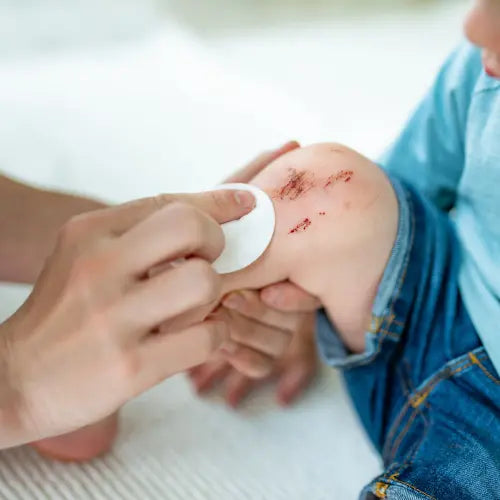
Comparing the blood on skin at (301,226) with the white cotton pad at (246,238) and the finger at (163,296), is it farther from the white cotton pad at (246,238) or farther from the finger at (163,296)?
the finger at (163,296)

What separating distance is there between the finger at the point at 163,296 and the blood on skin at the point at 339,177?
0.21 meters

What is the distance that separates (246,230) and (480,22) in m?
0.27

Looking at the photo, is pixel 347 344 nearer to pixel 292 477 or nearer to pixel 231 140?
pixel 292 477

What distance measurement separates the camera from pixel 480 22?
Answer: 2.07ft

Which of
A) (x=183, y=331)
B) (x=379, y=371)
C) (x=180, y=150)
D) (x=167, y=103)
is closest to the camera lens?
(x=183, y=331)

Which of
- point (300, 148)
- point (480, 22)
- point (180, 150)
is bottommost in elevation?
point (180, 150)

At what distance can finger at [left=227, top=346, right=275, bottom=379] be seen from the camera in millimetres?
777

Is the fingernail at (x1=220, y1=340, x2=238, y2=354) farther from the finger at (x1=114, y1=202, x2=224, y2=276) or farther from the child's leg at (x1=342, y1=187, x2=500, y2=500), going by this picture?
the finger at (x1=114, y1=202, x2=224, y2=276)

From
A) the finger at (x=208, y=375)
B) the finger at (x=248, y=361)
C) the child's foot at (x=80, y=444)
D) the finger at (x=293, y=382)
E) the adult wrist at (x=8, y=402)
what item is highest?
the adult wrist at (x=8, y=402)

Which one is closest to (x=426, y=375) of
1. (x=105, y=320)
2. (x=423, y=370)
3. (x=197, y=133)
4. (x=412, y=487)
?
(x=423, y=370)

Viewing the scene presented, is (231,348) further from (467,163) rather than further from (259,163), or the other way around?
(467,163)

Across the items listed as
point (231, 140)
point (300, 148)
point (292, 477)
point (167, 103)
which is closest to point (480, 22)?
point (300, 148)

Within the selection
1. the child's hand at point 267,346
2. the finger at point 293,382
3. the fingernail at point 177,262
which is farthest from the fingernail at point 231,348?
the fingernail at point 177,262

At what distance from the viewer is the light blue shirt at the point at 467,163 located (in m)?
0.73
